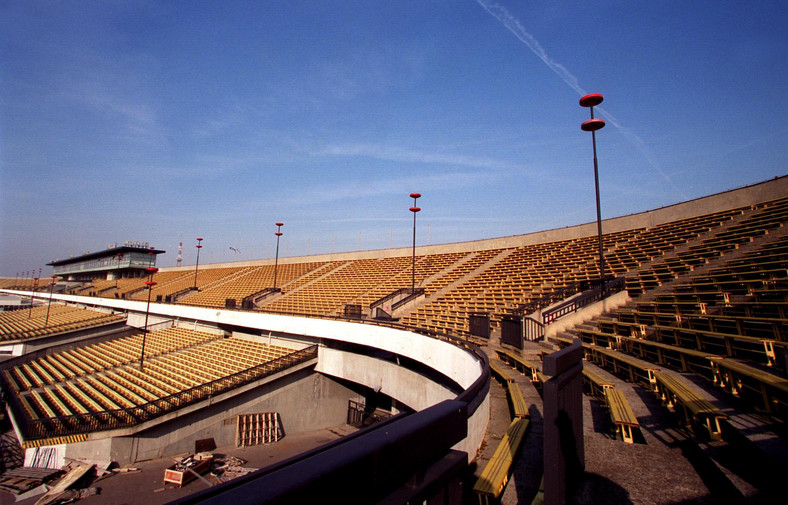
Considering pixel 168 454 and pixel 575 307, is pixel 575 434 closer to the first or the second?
pixel 575 307

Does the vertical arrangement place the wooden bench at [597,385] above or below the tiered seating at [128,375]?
above

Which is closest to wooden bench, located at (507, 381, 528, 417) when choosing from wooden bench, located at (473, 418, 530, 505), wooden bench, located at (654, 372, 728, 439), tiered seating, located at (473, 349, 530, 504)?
tiered seating, located at (473, 349, 530, 504)

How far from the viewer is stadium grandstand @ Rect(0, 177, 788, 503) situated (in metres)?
3.40

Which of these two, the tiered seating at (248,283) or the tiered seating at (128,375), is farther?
the tiered seating at (248,283)

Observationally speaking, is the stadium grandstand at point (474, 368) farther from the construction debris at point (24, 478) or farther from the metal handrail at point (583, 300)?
the construction debris at point (24, 478)

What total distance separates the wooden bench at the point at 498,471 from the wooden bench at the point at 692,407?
2.16m

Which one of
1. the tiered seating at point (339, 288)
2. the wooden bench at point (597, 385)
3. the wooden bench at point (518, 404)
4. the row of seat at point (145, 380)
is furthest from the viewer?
the tiered seating at point (339, 288)

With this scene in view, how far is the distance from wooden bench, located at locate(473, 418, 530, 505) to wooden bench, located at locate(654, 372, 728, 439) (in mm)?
2157

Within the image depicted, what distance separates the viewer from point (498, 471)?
4.07m

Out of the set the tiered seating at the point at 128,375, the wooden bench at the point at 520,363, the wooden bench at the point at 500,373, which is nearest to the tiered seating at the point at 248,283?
the tiered seating at the point at 128,375

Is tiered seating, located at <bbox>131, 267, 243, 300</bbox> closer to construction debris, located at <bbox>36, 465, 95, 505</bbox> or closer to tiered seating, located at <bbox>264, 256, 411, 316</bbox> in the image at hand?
tiered seating, located at <bbox>264, 256, 411, 316</bbox>

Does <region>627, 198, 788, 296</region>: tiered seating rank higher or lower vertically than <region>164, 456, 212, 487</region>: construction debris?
higher

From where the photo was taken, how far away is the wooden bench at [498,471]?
3.75m

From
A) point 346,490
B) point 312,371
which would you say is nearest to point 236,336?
point 312,371
